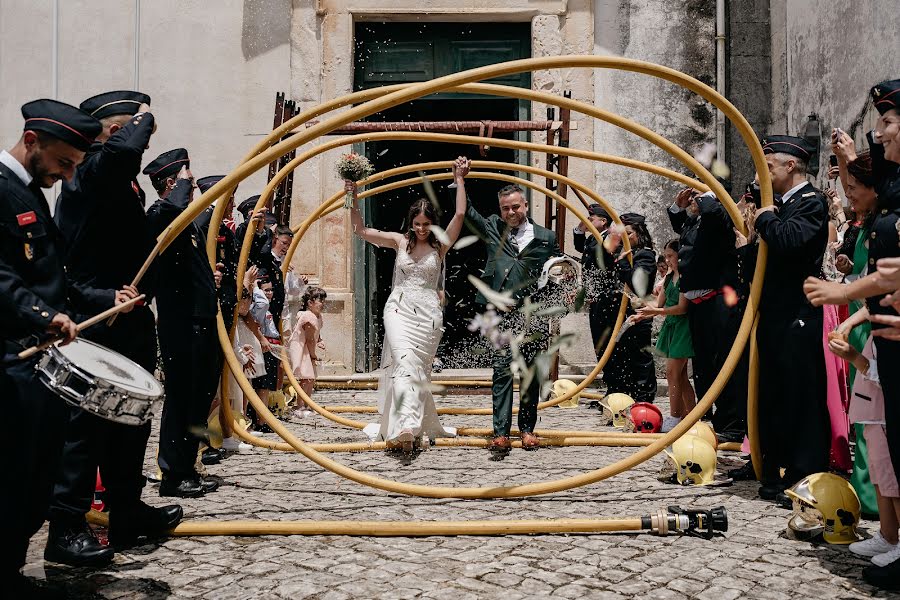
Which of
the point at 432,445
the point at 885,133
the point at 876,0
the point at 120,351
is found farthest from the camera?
the point at 876,0

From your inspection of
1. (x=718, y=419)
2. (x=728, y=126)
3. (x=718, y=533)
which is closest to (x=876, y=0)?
(x=728, y=126)

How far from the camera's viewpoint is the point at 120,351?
4.91m

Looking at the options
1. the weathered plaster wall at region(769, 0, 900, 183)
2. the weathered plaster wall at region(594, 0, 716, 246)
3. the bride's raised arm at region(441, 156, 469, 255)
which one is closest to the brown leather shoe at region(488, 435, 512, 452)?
the bride's raised arm at region(441, 156, 469, 255)

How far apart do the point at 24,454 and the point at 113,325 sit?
1.23 metres

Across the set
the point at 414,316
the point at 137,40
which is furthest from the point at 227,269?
the point at 137,40

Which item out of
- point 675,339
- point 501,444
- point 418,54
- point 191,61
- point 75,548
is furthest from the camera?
point 418,54

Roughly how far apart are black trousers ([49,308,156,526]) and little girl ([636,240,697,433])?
4.78 m

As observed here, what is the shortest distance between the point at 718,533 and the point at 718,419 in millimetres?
3476

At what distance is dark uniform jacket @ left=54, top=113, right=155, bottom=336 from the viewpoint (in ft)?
A: 15.4

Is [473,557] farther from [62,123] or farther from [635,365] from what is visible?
[635,365]

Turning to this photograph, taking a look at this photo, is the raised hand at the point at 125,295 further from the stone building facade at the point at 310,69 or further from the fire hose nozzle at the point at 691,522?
the stone building facade at the point at 310,69

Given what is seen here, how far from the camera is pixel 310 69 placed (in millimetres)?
13727

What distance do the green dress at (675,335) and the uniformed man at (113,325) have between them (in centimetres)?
497

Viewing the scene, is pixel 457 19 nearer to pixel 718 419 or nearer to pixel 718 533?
pixel 718 419
